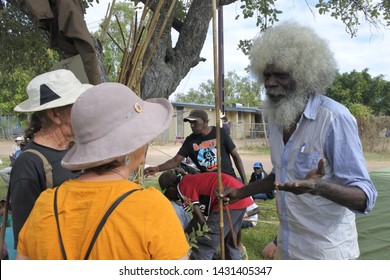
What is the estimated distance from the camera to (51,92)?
2025 mm

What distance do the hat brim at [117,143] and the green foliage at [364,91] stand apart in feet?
87.3

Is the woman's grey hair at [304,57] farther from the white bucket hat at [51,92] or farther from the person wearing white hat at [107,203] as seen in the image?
the white bucket hat at [51,92]

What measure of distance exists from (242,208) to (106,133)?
2725mm

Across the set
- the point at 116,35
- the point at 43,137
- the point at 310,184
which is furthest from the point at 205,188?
the point at 116,35

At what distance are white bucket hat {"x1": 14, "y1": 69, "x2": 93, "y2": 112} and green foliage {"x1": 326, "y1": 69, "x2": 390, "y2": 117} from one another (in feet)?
85.8

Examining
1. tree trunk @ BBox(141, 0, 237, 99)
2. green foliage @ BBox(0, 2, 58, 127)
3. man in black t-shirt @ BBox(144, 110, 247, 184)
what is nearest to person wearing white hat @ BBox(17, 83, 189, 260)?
tree trunk @ BBox(141, 0, 237, 99)

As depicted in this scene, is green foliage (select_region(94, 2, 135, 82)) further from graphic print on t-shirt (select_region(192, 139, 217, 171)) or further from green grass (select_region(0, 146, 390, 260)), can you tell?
green grass (select_region(0, 146, 390, 260))

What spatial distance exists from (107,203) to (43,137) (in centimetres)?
99

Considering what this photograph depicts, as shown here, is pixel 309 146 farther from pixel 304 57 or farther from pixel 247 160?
pixel 247 160

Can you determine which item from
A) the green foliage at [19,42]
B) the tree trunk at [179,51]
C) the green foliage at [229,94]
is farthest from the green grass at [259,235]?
the green foliage at [229,94]

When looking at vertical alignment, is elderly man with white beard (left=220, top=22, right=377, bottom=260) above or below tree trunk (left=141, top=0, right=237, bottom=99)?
below

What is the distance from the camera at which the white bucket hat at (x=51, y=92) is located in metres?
1.99

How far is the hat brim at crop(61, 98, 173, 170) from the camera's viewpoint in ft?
4.15

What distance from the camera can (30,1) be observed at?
8.11 ft
